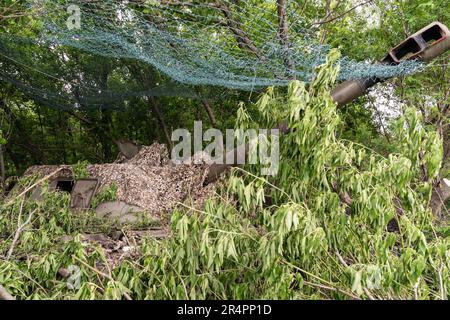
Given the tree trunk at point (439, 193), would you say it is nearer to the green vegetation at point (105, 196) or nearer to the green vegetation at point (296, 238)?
the green vegetation at point (296, 238)

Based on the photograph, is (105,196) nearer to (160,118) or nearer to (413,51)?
(160,118)

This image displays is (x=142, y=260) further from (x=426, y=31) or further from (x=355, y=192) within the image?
(x=426, y=31)

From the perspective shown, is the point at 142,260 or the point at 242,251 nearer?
the point at 242,251

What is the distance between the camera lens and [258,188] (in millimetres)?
2852

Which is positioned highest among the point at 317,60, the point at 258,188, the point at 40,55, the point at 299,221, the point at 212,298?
the point at 40,55

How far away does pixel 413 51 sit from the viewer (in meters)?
4.79

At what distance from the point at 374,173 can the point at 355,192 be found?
178mm

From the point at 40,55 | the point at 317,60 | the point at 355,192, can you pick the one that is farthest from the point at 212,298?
the point at 40,55

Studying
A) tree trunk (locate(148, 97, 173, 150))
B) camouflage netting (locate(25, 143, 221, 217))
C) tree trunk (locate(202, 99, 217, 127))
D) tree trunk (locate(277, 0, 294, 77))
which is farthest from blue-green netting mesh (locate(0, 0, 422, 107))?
tree trunk (locate(148, 97, 173, 150))

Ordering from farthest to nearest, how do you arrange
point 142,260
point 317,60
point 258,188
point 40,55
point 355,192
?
point 40,55, point 317,60, point 142,260, point 355,192, point 258,188

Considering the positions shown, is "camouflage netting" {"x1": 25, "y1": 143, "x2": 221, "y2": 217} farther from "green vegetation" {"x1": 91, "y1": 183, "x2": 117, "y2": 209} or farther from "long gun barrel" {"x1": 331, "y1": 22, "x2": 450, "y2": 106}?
"long gun barrel" {"x1": 331, "y1": 22, "x2": 450, "y2": 106}

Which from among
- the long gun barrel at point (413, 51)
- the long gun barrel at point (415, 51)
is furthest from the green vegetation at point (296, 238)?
the long gun barrel at point (415, 51)

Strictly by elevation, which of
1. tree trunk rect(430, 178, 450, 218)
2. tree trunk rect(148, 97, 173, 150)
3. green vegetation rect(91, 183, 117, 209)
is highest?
tree trunk rect(148, 97, 173, 150)

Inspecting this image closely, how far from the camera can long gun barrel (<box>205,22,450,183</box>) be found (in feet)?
15.0
